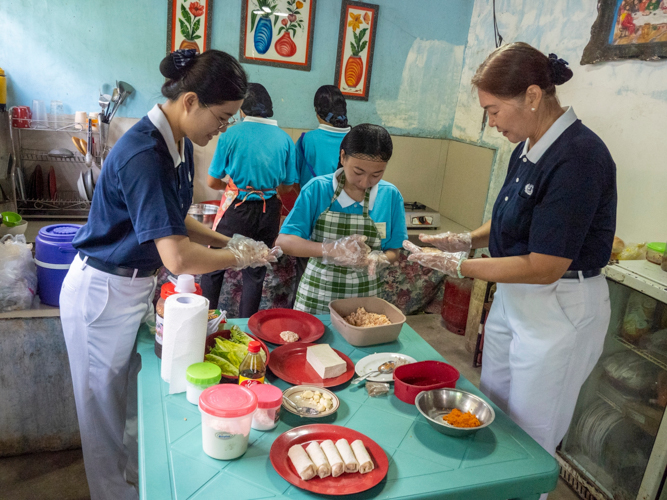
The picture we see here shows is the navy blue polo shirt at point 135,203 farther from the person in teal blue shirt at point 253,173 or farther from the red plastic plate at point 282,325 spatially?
the person in teal blue shirt at point 253,173

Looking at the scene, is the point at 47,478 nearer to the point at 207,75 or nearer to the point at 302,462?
the point at 302,462

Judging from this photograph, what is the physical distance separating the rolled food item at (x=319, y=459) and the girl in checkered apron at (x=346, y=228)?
1021 mm

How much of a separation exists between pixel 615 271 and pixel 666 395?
0.61 m

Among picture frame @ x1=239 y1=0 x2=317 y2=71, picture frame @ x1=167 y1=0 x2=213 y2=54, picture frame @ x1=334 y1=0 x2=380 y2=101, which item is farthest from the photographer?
picture frame @ x1=334 y1=0 x2=380 y2=101

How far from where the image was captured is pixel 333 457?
4.17 ft

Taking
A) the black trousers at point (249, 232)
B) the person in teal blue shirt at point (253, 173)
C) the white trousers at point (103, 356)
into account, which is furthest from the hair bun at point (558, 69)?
the black trousers at point (249, 232)

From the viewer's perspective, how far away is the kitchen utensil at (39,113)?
3570 mm

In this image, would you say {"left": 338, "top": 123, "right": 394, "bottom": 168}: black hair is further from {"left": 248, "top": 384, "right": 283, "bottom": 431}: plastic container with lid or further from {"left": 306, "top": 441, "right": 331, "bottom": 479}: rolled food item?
{"left": 306, "top": 441, "right": 331, "bottom": 479}: rolled food item

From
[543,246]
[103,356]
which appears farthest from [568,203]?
[103,356]

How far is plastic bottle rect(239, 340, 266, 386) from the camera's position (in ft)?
4.85

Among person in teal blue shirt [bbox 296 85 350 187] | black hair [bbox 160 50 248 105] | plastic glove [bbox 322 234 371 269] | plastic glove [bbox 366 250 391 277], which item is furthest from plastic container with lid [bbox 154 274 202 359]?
person in teal blue shirt [bbox 296 85 350 187]

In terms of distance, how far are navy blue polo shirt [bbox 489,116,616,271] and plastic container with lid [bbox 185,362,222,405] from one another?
3.49 feet

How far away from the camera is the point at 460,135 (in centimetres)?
471

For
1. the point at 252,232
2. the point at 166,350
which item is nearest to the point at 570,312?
→ the point at 166,350
